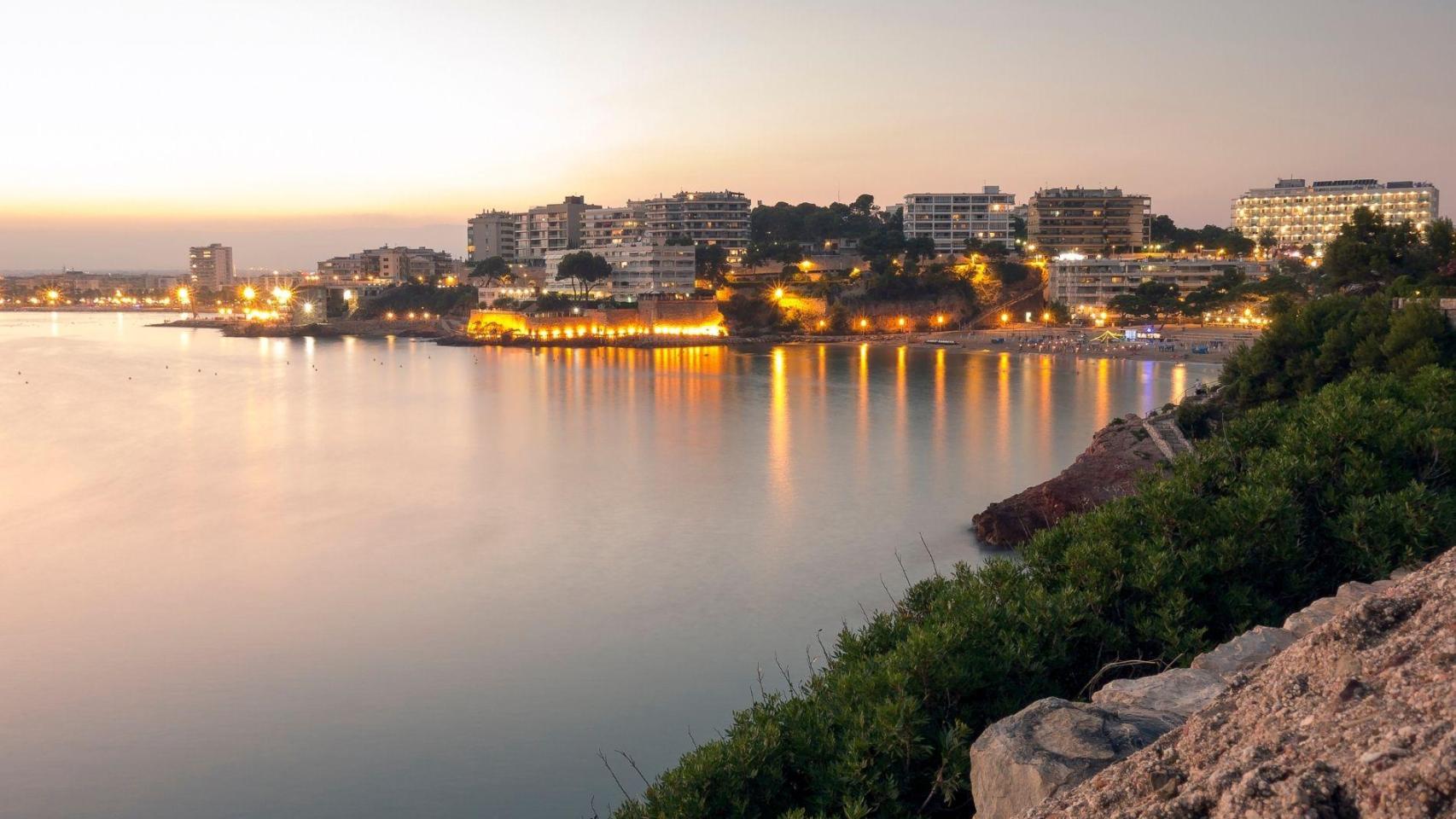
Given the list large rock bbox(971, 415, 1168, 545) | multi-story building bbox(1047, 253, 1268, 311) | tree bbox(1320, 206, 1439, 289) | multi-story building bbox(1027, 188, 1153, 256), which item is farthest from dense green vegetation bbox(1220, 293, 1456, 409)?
multi-story building bbox(1027, 188, 1153, 256)

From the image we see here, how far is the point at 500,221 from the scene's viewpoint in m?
74.1

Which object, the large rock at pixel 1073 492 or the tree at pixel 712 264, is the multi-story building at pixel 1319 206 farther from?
the large rock at pixel 1073 492

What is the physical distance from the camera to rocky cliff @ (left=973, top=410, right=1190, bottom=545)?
39.5 ft

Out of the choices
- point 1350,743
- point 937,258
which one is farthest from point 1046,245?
point 1350,743

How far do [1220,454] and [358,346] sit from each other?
51.0 m

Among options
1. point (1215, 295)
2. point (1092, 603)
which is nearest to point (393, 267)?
point (1215, 295)

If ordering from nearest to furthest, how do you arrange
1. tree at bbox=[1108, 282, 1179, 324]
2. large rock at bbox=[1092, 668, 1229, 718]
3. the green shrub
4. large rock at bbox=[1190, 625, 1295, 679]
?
large rock at bbox=[1092, 668, 1229, 718] < large rock at bbox=[1190, 625, 1295, 679] < the green shrub < tree at bbox=[1108, 282, 1179, 324]

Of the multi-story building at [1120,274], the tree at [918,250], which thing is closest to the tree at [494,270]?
the tree at [918,250]

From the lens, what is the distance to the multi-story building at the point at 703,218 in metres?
62.9

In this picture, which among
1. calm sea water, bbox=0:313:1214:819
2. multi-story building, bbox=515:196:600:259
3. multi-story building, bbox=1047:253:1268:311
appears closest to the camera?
calm sea water, bbox=0:313:1214:819

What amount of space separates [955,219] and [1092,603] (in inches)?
2533

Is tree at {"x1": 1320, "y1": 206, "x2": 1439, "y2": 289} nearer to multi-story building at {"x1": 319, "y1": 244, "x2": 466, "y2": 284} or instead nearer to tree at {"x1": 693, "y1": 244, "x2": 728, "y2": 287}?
tree at {"x1": 693, "y1": 244, "x2": 728, "y2": 287}

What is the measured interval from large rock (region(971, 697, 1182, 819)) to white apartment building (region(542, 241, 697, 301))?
4888 centimetres

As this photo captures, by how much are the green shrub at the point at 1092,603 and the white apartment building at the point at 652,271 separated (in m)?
45.5
